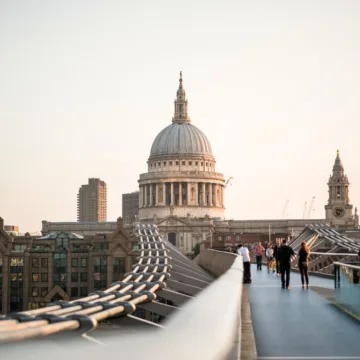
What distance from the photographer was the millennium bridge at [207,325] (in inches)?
116

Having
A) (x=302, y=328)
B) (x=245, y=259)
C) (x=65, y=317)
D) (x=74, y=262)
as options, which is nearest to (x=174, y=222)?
(x=74, y=262)

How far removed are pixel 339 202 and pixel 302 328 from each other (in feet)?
605

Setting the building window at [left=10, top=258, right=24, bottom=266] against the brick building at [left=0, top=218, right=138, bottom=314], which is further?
the building window at [left=10, top=258, right=24, bottom=266]

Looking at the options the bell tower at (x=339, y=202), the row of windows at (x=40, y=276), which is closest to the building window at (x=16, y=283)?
the row of windows at (x=40, y=276)

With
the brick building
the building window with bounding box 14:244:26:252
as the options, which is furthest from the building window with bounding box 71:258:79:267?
the building window with bounding box 14:244:26:252

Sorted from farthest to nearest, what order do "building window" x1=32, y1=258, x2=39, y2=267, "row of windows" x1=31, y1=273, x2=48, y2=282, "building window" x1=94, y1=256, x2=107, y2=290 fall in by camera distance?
"building window" x1=32, y1=258, x2=39, y2=267 < "building window" x1=94, y1=256, x2=107, y2=290 < "row of windows" x1=31, y1=273, x2=48, y2=282

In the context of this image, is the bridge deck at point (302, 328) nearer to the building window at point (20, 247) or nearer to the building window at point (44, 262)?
the building window at point (44, 262)

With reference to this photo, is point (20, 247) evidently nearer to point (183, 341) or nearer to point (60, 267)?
point (60, 267)

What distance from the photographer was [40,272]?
132m

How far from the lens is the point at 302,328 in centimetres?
1334

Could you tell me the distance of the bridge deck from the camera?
1037 centimetres

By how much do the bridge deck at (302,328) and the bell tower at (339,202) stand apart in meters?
173

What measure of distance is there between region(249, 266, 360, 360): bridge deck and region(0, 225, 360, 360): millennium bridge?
0.01 metres

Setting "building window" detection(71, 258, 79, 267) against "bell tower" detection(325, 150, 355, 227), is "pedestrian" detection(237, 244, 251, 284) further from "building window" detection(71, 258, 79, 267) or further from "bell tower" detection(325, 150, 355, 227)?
"bell tower" detection(325, 150, 355, 227)
